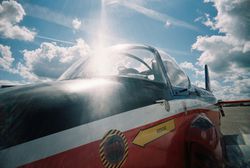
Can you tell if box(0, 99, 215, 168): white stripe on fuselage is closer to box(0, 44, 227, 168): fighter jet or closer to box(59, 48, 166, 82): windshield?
box(0, 44, 227, 168): fighter jet

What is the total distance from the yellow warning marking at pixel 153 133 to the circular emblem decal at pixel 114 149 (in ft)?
0.57

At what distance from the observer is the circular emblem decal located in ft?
4.40

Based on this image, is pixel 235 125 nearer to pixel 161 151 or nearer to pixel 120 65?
pixel 120 65

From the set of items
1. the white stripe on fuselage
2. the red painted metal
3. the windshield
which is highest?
the windshield

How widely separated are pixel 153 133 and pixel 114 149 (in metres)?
0.62

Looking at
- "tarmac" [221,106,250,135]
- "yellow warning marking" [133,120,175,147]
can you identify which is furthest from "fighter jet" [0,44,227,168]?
"tarmac" [221,106,250,135]

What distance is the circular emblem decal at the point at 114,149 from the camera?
1.34 m

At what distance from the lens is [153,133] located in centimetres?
194

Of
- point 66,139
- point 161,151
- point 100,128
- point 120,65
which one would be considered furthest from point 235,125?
point 66,139

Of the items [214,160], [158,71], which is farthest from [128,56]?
[214,160]

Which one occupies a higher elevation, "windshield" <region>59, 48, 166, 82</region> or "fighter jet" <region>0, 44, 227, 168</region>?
"windshield" <region>59, 48, 166, 82</region>

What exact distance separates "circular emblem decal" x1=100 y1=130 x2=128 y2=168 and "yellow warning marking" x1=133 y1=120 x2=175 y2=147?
0.17 meters

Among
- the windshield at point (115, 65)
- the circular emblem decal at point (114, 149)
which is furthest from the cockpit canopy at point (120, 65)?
the circular emblem decal at point (114, 149)

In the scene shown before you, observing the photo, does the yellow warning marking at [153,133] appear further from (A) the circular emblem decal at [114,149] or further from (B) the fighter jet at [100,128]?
(A) the circular emblem decal at [114,149]
